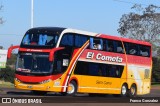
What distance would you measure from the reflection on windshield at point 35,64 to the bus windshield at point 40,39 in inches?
31.0

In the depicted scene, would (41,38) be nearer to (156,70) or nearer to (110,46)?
(110,46)

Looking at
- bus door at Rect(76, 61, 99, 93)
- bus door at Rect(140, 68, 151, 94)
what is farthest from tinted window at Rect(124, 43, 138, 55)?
bus door at Rect(76, 61, 99, 93)

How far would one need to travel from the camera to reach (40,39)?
2759cm

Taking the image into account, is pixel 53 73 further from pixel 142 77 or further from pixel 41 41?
pixel 142 77

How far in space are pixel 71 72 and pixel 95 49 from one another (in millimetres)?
2784

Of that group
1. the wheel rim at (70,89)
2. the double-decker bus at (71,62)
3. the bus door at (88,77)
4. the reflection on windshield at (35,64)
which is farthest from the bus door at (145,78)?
the reflection on windshield at (35,64)

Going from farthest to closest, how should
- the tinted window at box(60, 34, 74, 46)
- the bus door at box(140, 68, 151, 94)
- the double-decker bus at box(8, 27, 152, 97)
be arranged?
1. the bus door at box(140, 68, 151, 94)
2. the tinted window at box(60, 34, 74, 46)
3. the double-decker bus at box(8, 27, 152, 97)

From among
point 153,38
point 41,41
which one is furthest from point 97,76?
point 153,38

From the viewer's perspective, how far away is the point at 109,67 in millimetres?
31172

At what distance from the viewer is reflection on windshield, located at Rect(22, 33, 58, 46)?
1064 inches

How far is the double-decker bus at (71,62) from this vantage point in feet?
88.8

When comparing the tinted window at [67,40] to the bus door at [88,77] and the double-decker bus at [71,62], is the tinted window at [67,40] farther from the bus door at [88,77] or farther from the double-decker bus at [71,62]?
the bus door at [88,77]

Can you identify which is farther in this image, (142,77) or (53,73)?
(142,77)

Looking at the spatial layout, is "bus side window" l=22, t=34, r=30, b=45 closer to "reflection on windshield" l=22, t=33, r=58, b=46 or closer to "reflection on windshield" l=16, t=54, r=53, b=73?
"reflection on windshield" l=22, t=33, r=58, b=46
